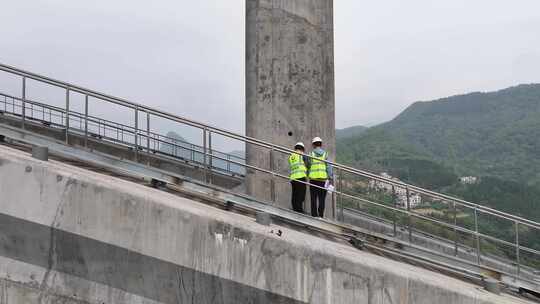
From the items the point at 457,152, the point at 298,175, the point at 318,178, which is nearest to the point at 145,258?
the point at 298,175

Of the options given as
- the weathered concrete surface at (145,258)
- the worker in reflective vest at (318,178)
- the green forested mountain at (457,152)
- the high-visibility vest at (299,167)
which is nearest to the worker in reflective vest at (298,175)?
the high-visibility vest at (299,167)

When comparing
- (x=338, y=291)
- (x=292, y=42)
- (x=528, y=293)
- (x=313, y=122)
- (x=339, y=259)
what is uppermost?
(x=292, y=42)

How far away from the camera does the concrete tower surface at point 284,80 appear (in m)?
7.83

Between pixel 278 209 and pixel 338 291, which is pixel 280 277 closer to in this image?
pixel 338 291

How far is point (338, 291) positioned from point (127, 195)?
2.29m

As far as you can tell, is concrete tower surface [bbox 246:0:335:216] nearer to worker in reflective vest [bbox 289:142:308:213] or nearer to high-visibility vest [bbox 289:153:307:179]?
worker in reflective vest [bbox 289:142:308:213]

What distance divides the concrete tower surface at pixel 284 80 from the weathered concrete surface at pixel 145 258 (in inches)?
115

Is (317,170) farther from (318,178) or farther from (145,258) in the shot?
(145,258)

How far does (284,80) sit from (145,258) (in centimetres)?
386

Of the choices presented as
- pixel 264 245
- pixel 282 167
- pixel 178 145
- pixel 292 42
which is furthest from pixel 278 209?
pixel 178 145

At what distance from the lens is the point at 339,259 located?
5016 millimetres

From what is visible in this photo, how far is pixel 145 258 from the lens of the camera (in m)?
4.95

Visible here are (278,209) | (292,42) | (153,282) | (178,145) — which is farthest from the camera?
(178,145)

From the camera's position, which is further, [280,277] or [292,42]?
[292,42]
